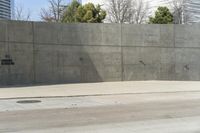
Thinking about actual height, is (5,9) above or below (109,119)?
above

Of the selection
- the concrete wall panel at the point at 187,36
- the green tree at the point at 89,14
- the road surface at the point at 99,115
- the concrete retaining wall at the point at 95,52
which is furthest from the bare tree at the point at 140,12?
the road surface at the point at 99,115

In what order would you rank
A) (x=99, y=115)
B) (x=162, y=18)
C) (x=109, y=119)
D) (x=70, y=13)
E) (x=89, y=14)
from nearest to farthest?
(x=109, y=119) < (x=99, y=115) < (x=162, y=18) < (x=89, y=14) < (x=70, y=13)

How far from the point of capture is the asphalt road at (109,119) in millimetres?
11148

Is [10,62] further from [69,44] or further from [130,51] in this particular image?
[130,51]

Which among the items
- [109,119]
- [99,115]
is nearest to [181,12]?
[99,115]

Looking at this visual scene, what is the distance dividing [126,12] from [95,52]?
2996 cm

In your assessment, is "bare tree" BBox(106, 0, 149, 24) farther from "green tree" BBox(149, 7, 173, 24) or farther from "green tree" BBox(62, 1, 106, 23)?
"green tree" BBox(149, 7, 173, 24)

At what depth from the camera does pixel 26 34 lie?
28.9 m

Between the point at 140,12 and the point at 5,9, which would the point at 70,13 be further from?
the point at 140,12

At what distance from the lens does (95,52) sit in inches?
1247

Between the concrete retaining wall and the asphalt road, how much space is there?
41.9 feet

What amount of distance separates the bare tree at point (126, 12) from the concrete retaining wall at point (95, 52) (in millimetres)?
25089

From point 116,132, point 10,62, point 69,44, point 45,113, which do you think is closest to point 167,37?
point 69,44

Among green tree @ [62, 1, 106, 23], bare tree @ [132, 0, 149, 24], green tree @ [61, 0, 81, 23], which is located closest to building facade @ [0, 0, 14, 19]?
green tree @ [61, 0, 81, 23]
